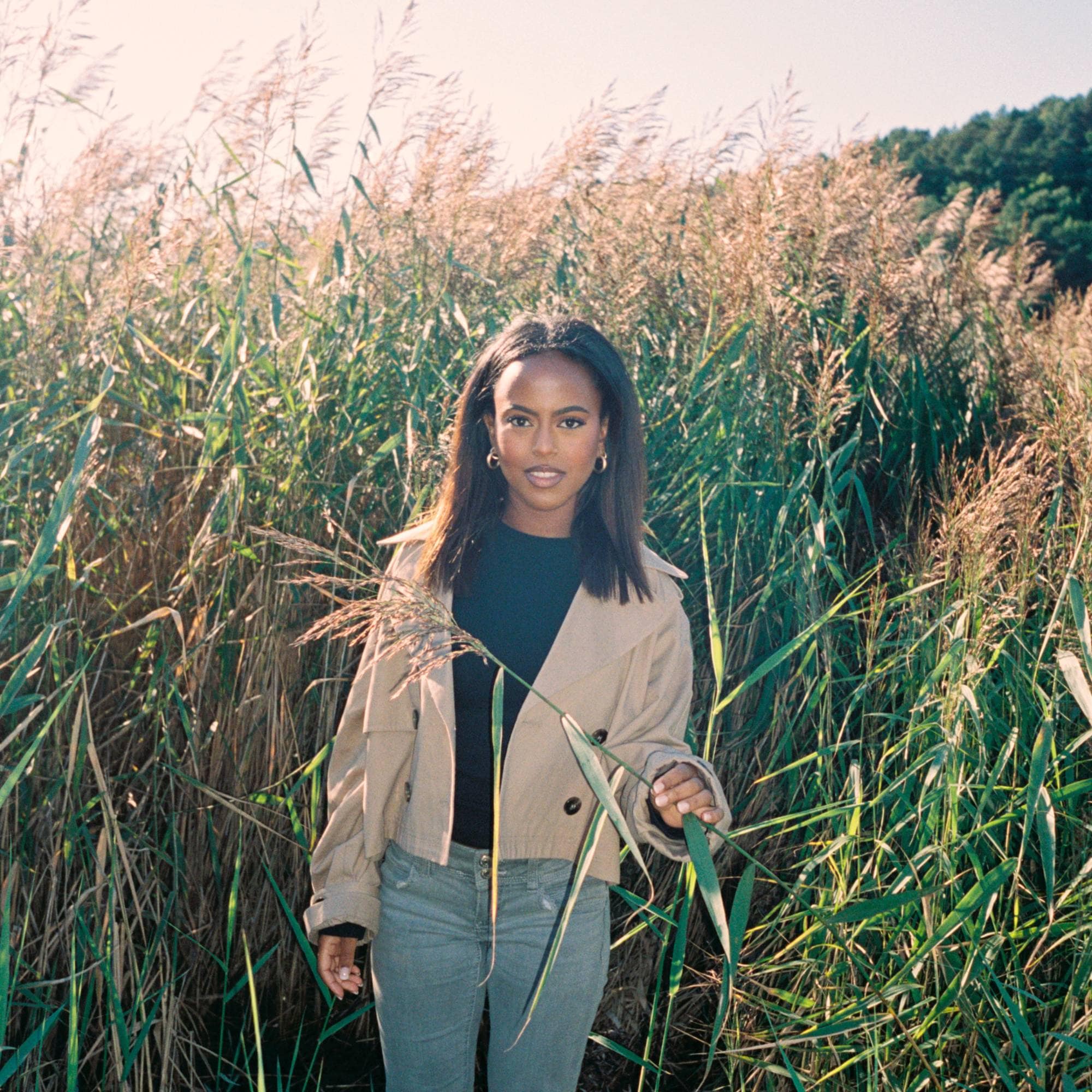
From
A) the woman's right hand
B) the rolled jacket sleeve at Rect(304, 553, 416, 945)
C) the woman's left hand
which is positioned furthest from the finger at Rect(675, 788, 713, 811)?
the woman's right hand

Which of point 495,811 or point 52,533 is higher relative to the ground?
point 52,533

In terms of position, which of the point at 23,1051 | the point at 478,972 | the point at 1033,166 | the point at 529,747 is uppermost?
the point at 1033,166

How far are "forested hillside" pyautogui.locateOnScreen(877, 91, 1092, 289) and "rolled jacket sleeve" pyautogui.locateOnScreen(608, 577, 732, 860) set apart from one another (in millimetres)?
17447

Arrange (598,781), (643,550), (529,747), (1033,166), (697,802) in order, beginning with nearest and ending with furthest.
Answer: (598,781)
(697,802)
(529,747)
(643,550)
(1033,166)

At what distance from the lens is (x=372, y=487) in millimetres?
2342

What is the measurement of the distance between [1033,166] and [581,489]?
77.5ft

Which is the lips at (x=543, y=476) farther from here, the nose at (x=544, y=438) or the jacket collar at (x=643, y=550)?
the jacket collar at (x=643, y=550)

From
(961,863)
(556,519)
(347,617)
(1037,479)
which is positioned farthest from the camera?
(1037,479)

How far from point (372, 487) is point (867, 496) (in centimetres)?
163

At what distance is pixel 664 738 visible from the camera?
1.64m

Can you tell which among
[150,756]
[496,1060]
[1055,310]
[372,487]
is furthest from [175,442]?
[1055,310]

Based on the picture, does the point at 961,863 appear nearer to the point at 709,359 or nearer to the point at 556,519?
the point at 556,519

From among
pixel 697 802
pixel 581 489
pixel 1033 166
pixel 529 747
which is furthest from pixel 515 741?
pixel 1033 166

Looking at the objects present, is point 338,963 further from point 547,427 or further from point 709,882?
point 547,427
